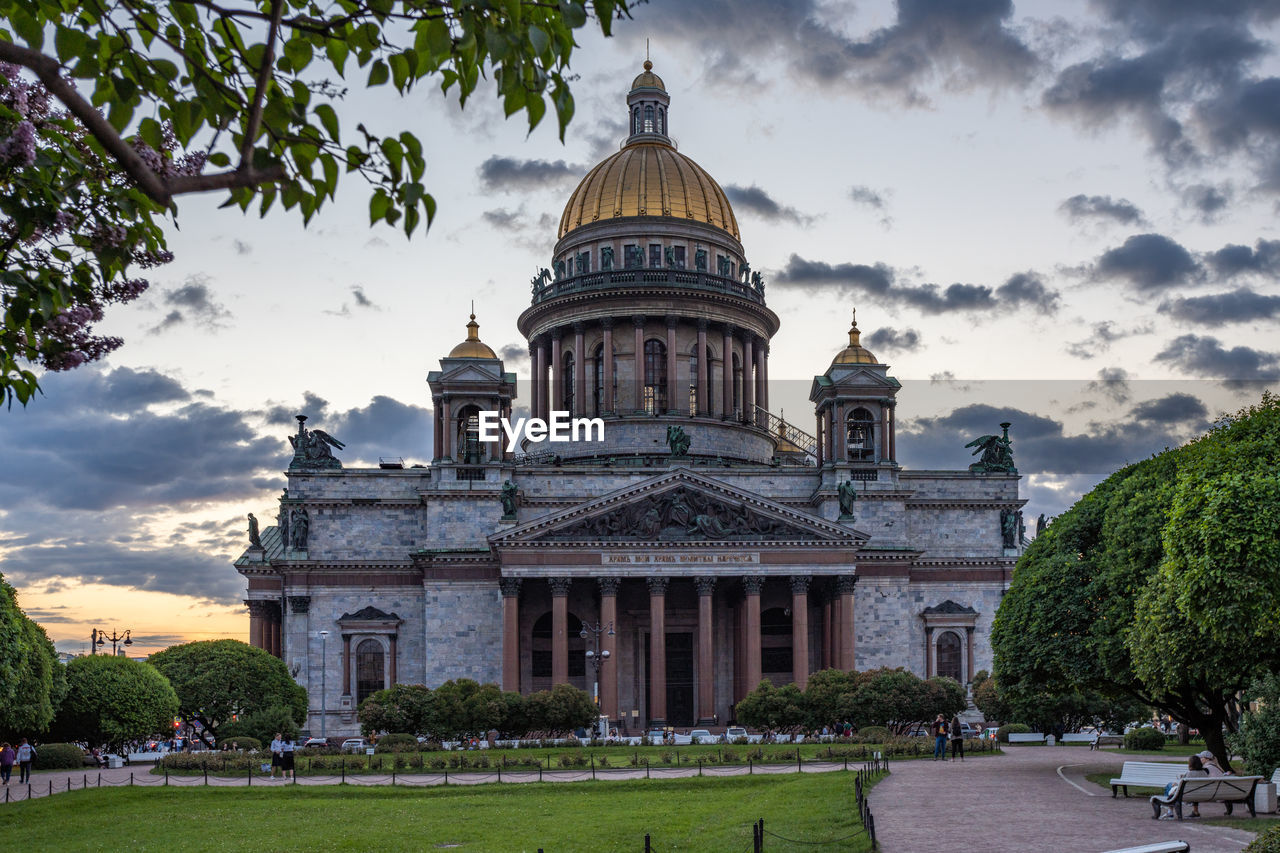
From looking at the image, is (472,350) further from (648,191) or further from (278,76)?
(278,76)

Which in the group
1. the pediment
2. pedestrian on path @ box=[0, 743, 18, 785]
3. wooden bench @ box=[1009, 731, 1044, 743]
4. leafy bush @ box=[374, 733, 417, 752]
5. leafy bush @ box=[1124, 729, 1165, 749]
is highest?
the pediment

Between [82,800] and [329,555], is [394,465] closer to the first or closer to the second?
[329,555]

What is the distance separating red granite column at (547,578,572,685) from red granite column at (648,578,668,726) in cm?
453

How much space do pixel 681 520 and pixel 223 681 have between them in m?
24.6

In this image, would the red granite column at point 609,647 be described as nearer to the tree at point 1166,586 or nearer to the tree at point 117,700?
the tree at point 117,700

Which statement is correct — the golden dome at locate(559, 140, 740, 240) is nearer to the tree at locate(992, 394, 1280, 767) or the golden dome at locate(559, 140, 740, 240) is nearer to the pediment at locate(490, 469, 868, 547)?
the pediment at locate(490, 469, 868, 547)

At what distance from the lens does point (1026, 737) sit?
61094mm

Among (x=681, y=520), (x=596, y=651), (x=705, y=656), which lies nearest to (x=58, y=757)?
(x=596, y=651)

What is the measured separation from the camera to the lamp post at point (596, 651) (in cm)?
6925

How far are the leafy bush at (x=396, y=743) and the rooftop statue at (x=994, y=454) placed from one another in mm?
39858

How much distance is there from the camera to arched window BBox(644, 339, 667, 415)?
88000 millimetres

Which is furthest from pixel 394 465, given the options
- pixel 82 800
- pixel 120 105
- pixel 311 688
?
pixel 120 105
